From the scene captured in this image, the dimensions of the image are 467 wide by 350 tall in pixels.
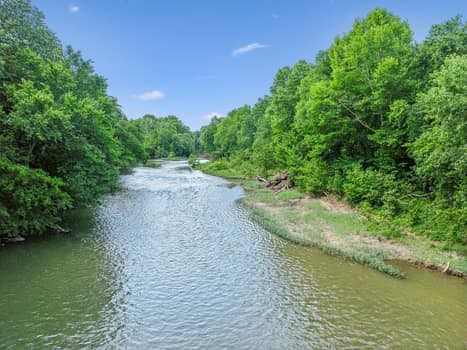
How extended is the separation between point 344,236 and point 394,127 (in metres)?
8.83

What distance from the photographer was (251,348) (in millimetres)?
8070

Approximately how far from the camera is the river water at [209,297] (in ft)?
27.8

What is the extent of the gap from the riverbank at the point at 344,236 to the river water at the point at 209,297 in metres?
0.67

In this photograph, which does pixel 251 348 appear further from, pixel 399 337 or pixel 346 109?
pixel 346 109

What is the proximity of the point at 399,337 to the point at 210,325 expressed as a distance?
18.2ft

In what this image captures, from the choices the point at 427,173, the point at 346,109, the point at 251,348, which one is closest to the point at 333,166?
the point at 346,109

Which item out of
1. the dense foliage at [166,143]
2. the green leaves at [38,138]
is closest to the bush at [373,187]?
the green leaves at [38,138]

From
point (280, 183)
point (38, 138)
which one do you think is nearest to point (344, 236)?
point (38, 138)

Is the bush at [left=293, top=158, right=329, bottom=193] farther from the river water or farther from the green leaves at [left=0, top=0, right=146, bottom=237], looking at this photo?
the green leaves at [left=0, top=0, right=146, bottom=237]

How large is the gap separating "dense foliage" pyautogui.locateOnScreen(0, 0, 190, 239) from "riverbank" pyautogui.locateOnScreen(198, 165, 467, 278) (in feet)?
38.9

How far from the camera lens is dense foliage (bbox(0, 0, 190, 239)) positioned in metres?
13.8

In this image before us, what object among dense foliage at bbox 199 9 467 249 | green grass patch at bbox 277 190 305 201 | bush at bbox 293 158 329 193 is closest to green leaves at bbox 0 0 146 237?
green grass patch at bbox 277 190 305 201

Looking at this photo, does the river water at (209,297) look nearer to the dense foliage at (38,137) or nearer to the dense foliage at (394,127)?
the dense foliage at (38,137)

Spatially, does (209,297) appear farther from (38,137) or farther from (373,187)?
(373,187)
